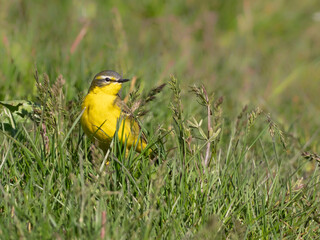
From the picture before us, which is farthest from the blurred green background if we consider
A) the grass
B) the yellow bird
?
the yellow bird

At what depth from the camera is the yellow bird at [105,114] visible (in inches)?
150

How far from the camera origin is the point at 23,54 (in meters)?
5.29

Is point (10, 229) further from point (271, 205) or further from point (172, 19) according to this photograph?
point (172, 19)

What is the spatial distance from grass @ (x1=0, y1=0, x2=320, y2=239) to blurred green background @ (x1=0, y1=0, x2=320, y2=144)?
0.02m

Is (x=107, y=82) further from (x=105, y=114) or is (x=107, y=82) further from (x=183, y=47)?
(x=183, y=47)

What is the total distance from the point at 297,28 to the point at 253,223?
6.75 metres

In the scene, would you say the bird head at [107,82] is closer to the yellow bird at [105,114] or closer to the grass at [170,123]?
the yellow bird at [105,114]

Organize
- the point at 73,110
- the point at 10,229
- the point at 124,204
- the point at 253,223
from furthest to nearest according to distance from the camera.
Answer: the point at 73,110
the point at 253,223
the point at 124,204
the point at 10,229

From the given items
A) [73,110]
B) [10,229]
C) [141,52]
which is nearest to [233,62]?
[141,52]

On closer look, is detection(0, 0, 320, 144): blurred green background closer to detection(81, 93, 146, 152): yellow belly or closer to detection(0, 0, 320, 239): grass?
detection(0, 0, 320, 239): grass

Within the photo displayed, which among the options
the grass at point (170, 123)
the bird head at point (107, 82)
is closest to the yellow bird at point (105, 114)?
the bird head at point (107, 82)

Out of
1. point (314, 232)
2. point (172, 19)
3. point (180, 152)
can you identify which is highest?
point (172, 19)

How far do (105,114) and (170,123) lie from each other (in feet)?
1.68

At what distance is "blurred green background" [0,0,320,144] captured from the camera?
518cm
